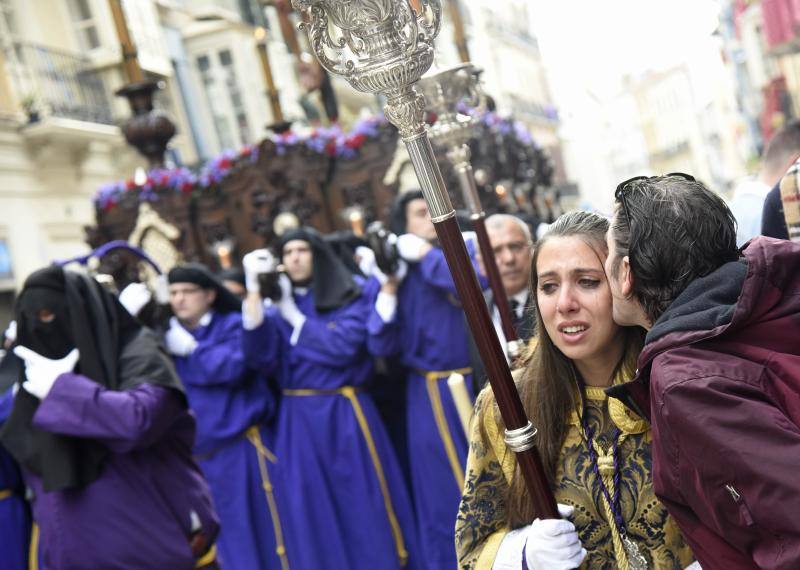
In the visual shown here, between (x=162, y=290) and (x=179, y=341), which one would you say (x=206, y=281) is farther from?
(x=162, y=290)

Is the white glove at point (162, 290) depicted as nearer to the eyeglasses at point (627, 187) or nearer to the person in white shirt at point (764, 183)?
the person in white shirt at point (764, 183)

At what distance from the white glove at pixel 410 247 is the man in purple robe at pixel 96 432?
1.74m

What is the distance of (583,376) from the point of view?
8.83 feet

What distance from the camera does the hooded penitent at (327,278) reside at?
636cm

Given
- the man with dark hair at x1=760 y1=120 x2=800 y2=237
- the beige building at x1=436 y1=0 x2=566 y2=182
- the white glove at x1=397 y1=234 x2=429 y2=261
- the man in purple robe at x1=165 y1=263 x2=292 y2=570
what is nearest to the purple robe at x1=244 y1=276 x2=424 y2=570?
the man in purple robe at x1=165 y1=263 x2=292 y2=570

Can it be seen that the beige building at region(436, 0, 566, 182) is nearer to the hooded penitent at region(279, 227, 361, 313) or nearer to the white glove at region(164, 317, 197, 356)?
the hooded penitent at region(279, 227, 361, 313)

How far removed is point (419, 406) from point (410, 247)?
3.03ft

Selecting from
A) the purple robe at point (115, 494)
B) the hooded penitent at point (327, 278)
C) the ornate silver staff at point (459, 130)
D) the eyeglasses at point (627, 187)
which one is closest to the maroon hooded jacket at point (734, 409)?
the eyeglasses at point (627, 187)

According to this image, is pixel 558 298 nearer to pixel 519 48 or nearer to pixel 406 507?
pixel 406 507

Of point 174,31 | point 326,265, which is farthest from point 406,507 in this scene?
point 174,31

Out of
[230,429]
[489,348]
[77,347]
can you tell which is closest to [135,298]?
[77,347]

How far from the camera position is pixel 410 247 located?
5.80 metres

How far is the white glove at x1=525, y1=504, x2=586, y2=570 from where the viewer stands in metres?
2.41

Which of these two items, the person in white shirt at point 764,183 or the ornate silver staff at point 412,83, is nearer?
the ornate silver staff at point 412,83
